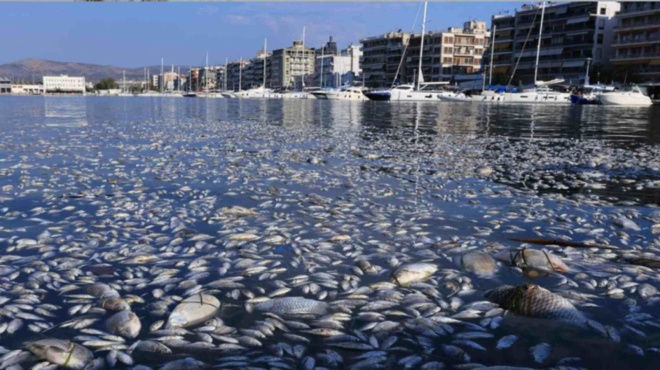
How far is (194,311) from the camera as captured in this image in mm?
4453

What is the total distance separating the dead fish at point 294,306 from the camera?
4527 millimetres

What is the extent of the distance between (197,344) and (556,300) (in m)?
2.81

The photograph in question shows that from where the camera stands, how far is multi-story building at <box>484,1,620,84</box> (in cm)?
11712

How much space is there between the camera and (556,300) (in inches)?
180

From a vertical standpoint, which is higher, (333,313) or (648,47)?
(648,47)

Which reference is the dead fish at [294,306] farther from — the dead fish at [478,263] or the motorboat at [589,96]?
the motorboat at [589,96]

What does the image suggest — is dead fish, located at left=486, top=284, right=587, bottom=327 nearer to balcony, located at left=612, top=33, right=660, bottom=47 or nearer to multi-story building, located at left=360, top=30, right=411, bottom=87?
balcony, located at left=612, top=33, right=660, bottom=47

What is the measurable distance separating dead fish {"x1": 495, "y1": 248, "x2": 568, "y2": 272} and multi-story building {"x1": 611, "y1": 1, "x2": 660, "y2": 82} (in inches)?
4452

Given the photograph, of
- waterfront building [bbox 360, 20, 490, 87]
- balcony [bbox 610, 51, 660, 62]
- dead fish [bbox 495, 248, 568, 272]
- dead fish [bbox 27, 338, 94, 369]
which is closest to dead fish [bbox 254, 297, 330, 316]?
dead fish [bbox 27, 338, 94, 369]

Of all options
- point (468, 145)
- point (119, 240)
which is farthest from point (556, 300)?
point (468, 145)

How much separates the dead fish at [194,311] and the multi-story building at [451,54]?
151 meters

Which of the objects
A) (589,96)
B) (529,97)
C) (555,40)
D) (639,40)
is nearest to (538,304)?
(589,96)

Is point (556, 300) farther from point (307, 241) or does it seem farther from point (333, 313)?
point (307, 241)

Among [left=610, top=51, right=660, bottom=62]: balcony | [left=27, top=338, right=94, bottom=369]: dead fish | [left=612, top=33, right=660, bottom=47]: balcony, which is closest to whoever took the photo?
[left=27, top=338, right=94, bottom=369]: dead fish
